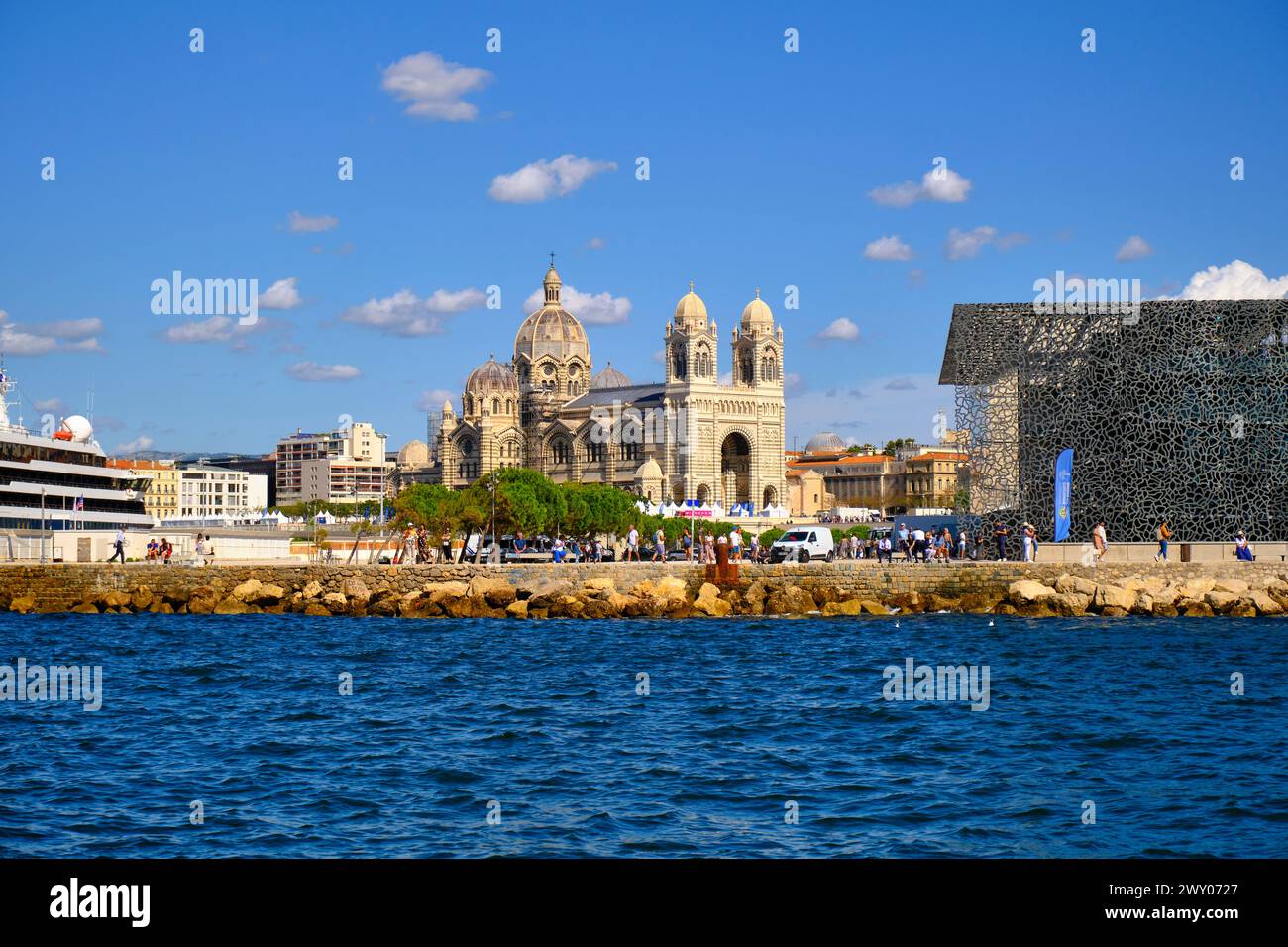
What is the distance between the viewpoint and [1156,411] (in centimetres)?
3984

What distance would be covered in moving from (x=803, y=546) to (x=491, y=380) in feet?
310

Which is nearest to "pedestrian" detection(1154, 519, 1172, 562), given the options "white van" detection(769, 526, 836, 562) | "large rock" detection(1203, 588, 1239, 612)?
"large rock" detection(1203, 588, 1239, 612)

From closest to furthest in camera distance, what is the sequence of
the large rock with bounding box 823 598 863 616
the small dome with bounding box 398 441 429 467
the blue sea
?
the blue sea < the large rock with bounding box 823 598 863 616 < the small dome with bounding box 398 441 429 467

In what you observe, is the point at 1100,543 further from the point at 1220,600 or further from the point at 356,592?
the point at 356,592

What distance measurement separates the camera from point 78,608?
38781mm

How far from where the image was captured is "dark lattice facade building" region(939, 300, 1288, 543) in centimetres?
3975

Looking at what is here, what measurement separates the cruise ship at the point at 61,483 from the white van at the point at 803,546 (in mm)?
27409

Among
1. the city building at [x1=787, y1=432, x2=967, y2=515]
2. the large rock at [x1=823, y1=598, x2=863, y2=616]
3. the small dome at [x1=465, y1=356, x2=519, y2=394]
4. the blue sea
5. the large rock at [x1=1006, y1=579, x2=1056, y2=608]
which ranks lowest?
the blue sea

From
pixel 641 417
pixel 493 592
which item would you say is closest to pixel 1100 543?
pixel 493 592

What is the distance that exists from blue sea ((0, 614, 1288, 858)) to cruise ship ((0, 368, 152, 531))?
2867cm

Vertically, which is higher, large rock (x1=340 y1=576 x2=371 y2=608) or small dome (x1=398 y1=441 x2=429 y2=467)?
small dome (x1=398 y1=441 x2=429 y2=467)

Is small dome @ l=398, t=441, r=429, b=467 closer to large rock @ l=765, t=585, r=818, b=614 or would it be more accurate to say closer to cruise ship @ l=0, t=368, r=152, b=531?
cruise ship @ l=0, t=368, r=152, b=531

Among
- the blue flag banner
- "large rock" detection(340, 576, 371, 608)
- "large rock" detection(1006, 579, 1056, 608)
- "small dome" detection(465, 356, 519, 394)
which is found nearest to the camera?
"large rock" detection(1006, 579, 1056, 608)
